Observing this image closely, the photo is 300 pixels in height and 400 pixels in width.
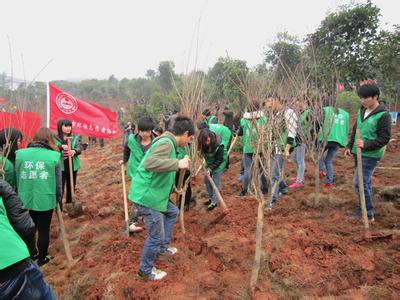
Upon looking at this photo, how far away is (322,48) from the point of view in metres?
9.87

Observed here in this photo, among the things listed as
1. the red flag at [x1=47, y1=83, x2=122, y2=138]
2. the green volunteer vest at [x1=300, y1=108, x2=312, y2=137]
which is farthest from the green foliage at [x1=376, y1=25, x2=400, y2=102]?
the red flag at [x1=47, y1=83, x2=122, y2=138]

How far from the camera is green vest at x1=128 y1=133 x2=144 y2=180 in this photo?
3787 millimetres

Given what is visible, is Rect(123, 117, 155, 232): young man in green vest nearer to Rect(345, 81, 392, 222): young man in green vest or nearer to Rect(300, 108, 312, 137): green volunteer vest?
Rect(300, 108, 312, 137): green volunteer vest

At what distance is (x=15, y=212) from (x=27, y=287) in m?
0.51

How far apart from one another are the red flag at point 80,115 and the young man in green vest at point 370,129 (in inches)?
191

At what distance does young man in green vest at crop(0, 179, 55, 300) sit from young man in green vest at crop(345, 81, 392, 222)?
3.39 metres

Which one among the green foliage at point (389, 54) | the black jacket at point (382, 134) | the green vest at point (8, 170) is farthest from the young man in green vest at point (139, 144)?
the green foliage at point (389, 54)

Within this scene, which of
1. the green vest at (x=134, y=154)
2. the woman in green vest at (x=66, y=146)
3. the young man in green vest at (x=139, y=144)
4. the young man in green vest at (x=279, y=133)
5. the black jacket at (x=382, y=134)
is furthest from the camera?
the woman in green vest at (x=66, y=146)

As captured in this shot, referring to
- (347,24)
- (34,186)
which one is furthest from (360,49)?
(34,186)

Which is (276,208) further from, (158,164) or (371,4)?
(371,4)

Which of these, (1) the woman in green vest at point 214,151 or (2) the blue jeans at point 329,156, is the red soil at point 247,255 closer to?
(2) the blue jeans at point 329,156

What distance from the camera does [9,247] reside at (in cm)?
160

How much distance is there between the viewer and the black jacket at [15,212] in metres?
1.84

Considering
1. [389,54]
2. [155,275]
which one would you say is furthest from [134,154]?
[389,54]
